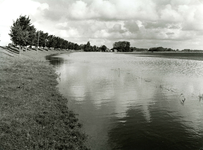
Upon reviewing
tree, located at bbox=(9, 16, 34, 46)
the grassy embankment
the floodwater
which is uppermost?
tree, located at bbox=(9, 16, 34, 46)

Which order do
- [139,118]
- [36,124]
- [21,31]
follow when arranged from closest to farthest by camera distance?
1. [36,124]
2. [139,118]
3. [21,31]

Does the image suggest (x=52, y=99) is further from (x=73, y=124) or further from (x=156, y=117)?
(x=156, y=117)

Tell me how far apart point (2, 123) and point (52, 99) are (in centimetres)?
695

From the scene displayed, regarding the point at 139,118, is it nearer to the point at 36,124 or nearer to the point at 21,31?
the point at 36,124

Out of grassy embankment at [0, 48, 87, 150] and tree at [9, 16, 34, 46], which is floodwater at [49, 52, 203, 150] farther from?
tree at [9, 16, 34, 46]

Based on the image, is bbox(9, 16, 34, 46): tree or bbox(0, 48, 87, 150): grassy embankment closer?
bbox(0, 48, 87, 150): grassy embankment

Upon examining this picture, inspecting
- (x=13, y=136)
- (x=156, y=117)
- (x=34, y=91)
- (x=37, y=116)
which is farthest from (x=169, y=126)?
(x=34, y=91)

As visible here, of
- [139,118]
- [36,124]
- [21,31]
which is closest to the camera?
[36,124]

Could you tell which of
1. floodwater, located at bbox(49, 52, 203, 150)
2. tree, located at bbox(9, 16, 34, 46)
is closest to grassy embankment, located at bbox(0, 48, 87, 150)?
floodwater, located at bbox(49, 52, 203, 150)

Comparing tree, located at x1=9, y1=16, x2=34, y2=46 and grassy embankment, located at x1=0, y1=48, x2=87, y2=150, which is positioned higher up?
tree, located at x1=9, y1=16, x2=34, y2=46

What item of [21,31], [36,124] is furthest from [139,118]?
[21,31]

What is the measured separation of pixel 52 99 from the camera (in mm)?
18312

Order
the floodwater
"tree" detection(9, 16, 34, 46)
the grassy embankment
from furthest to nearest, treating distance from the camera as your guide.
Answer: "tree" detection(9, 16, 34, 46) → the floodwater → the grassy embankment

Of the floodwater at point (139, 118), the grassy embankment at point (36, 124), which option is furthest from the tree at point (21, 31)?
the grassy embankment at point (36, 124)
